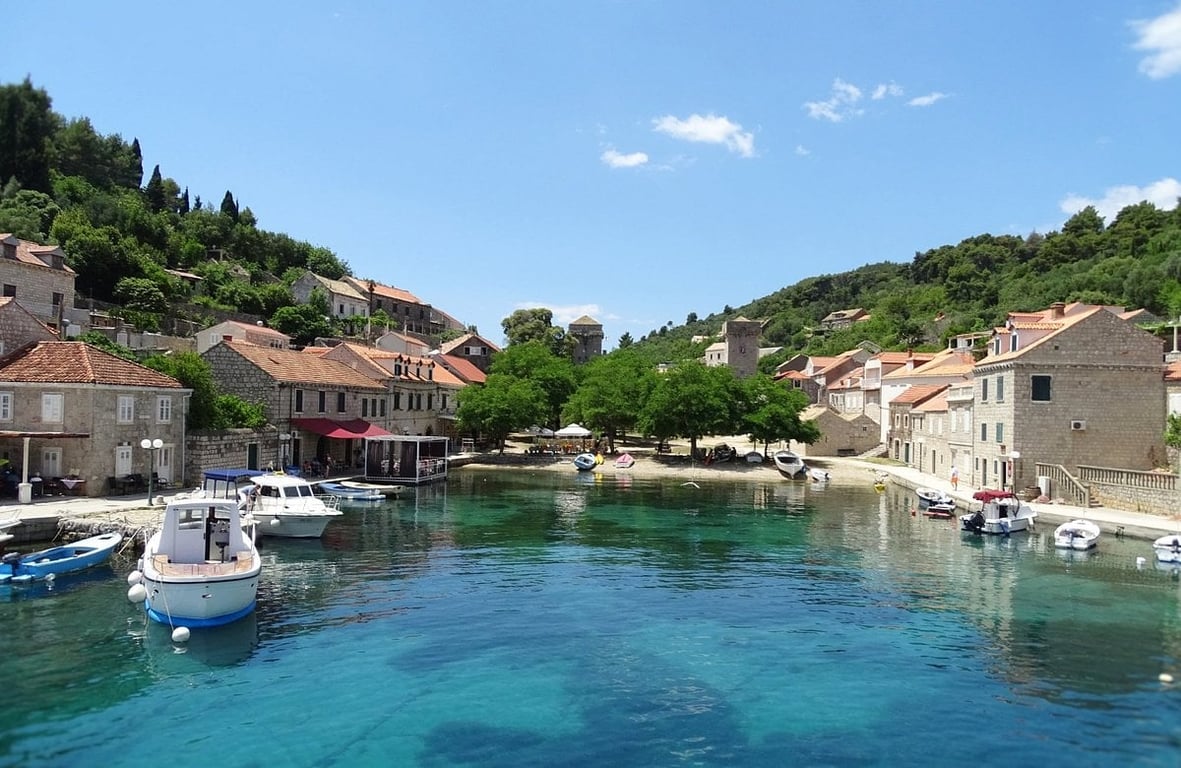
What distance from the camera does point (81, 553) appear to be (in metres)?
23.6

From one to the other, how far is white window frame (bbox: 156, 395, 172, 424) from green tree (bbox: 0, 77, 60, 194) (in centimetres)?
6796

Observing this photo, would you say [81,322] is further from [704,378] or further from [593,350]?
[593,350]

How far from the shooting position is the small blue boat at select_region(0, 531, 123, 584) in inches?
875

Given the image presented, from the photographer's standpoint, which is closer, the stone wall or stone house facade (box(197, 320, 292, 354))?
the stone wall

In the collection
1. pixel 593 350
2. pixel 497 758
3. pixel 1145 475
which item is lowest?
pixel 497 758

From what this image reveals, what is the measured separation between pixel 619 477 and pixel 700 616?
121 ft

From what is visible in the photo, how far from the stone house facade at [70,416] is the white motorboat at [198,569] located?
1012 centimetres

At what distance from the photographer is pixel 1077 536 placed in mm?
30531

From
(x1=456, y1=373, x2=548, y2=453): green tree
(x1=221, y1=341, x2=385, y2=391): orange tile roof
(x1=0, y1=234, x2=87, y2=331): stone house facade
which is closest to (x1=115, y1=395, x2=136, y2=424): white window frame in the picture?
(x1=221, y1=341, x2=385, y2=391): orange tile roof

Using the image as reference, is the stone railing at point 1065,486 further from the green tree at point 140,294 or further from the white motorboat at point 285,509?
the green tree at point 140,294

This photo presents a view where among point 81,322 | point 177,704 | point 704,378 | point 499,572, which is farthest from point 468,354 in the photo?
point 177,704

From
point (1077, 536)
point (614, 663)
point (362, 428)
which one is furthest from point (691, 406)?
point (614, 663)

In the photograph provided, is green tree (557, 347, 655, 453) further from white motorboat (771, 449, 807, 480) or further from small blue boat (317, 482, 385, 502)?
small blue boat (317, 482, 385, 502)

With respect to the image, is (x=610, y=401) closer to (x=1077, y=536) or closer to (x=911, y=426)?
(x=911, y=426)
